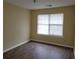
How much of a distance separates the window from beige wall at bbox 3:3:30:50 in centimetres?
88

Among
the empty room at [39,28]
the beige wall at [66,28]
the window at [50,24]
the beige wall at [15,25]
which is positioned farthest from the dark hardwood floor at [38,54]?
the window at [50,24]

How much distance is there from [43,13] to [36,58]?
3265 mm

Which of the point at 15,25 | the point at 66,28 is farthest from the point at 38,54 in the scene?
the point at 66,28

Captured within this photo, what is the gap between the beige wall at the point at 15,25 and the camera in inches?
149

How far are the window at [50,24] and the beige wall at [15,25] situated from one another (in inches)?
34.8

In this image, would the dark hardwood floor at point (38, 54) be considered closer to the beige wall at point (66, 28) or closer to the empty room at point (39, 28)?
the empty room at point (39, 28)

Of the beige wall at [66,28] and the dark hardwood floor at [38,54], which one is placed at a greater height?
the beige wall at [66,28]

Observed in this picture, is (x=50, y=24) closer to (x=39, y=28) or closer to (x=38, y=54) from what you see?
(x=39, y=28)

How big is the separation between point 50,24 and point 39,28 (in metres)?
0.94

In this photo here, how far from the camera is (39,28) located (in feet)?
19.1

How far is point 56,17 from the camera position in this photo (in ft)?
16.5
